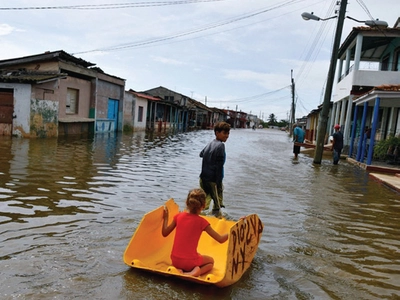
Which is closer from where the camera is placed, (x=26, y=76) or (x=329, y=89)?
(x=329, y=89)

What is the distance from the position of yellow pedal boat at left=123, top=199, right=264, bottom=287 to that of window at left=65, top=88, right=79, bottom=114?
777 inches

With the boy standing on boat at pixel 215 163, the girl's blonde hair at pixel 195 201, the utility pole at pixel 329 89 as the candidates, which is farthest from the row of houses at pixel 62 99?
the girl's blonde hair at pixel 195 201

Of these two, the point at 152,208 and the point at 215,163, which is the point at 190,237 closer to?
the point at 215,163

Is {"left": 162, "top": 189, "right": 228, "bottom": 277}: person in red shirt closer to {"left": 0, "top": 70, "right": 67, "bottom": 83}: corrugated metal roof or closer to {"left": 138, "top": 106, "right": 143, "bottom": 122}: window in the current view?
{"left": 0, "top": 70, "right": 67, "bottom": 83}: corrugated metal roof

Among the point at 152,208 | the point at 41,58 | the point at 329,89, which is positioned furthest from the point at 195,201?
the point at 41,58

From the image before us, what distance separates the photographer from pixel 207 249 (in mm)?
4844

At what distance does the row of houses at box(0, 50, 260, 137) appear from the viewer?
17766 mm

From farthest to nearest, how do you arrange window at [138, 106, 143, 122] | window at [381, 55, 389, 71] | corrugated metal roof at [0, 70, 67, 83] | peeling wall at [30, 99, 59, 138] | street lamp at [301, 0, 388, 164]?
window at [138, 106, 143, 122], window at [381, 55, 389, 71], peeling wall at [30, 99, 59, 138], corrugated metal roof at [0, 70, 67, 83], street lamp at [301, 0, 388, 164]

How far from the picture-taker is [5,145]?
1399cm

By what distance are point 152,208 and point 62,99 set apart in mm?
17466

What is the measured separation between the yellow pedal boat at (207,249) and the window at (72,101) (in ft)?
64.7

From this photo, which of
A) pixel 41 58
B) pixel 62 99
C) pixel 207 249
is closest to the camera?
pixel 207 249

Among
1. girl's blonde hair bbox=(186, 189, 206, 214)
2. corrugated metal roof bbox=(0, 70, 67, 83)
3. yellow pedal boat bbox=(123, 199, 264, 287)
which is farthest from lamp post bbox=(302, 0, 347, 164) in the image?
girl's blonde hair bbox=(186, 189, 206, 214)

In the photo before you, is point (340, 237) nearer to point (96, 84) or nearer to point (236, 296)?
point (236, 296)
